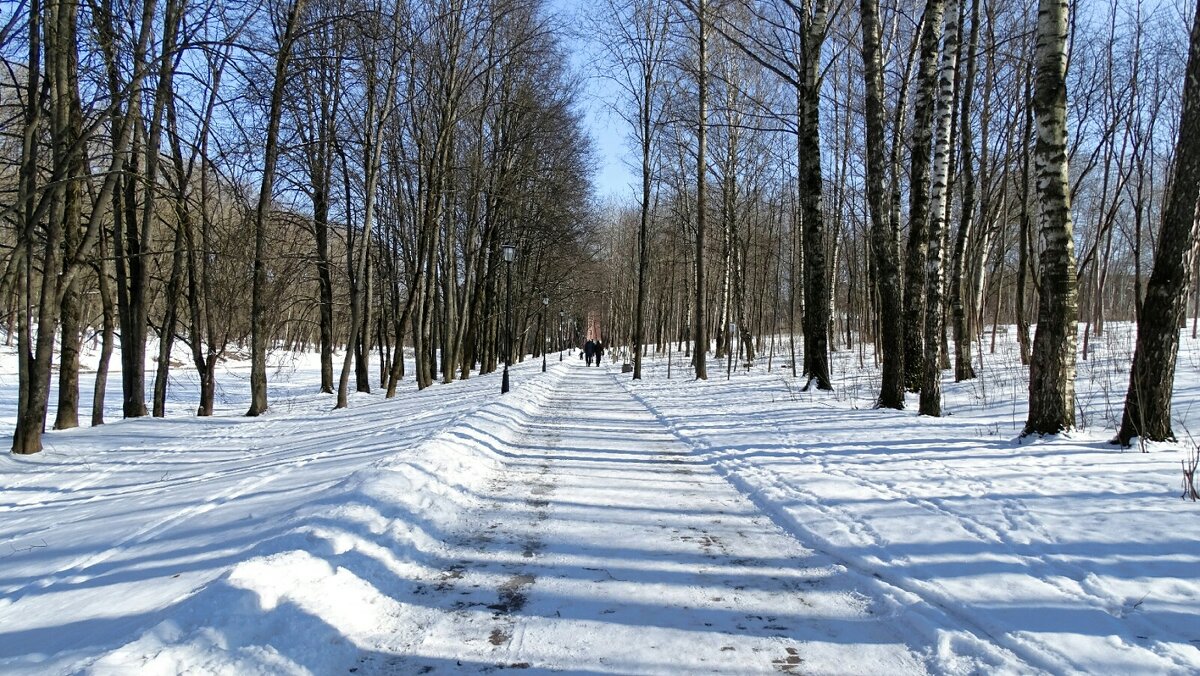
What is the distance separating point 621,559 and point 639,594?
0.57 metres

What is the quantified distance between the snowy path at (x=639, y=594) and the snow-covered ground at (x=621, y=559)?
0.06 feet

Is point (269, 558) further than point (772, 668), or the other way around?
point (269, 558)

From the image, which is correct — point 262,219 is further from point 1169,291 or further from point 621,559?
point 1169,291

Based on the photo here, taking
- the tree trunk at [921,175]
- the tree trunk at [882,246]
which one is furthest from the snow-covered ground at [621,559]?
the tree trunk at [921,175]

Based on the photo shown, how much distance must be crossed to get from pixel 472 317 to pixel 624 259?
2601cm

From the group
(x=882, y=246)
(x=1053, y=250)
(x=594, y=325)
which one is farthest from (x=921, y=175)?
(x=594, y=325)

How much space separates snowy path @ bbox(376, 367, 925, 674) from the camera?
117 inches

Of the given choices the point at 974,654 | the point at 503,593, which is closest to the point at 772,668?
the point at 974,654

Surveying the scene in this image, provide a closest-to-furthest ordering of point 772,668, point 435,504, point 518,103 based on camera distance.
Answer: point 772,668 → point 435,504 → point 518,103

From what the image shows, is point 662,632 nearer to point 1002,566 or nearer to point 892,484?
point 1002,566

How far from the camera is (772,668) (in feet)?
9.44

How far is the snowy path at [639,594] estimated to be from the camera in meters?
2.97

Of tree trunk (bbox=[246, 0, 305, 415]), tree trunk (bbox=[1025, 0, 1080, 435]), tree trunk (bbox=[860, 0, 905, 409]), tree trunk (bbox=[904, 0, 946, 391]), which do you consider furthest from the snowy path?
tree trunk (bbox=[246, 0, 305, 415])

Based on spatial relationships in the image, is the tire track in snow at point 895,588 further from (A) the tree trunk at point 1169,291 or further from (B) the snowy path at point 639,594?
(A) the tree trunk at point 1169,291
